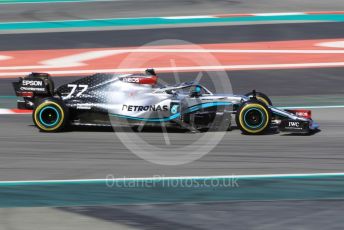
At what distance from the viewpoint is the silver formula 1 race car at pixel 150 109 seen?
1241 cm

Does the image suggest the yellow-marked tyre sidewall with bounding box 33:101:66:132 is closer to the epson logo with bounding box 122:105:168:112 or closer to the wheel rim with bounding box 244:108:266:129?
the epson logo with bounding box 122:105:168:112

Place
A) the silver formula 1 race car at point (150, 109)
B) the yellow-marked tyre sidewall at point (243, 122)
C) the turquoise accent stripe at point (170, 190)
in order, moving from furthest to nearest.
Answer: the silver formula 1 race car at point (150, 109)
the yellow-marked tyre sidewall at point (243, 122)
the turquoise accent stripe at point (170, 190)

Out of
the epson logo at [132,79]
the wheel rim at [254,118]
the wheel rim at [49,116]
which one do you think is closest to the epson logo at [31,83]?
the wheel rim at [49,116]

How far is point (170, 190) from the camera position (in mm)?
9391

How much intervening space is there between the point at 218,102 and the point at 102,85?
1.87 meters

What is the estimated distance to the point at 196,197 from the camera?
9.02 m

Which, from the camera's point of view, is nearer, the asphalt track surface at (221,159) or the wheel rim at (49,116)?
the asphalt track surface at (221,159)

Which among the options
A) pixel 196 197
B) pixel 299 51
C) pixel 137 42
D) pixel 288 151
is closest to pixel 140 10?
pixel 137 42

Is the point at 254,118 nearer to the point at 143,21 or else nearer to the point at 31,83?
the point at 31,83

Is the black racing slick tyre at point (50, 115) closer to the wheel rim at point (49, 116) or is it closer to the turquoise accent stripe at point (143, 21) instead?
the wheel rim at point (49, 116)

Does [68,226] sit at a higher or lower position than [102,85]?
lower

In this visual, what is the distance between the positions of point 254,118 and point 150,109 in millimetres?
1622

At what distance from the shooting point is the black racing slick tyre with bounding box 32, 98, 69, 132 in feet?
41.4

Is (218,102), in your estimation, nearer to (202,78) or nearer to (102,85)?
(102,85)
